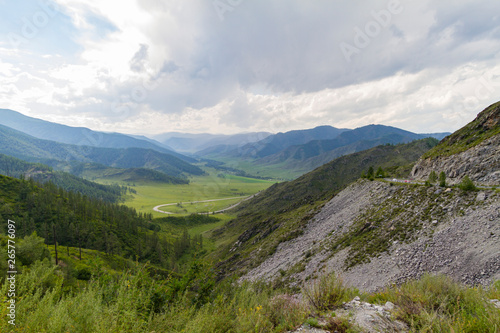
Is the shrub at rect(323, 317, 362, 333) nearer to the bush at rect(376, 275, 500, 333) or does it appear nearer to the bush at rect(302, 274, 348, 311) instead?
the bush at rect(302, 274, 348, 311)

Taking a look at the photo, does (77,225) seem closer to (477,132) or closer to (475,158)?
(475,158)

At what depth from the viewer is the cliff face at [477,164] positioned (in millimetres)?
28850

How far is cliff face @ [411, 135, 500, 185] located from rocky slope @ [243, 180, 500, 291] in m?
6.91

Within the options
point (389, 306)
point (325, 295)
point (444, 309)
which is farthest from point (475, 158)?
point (325, 295)

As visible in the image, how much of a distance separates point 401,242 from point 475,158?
2388cm

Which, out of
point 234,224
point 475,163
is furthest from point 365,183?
point 234,224

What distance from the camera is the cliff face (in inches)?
1136

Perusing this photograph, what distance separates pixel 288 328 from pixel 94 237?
10154cm

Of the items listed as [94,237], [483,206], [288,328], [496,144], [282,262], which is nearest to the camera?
[288,328]

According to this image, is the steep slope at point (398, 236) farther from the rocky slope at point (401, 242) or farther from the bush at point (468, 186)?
the bush at point (468, 186)

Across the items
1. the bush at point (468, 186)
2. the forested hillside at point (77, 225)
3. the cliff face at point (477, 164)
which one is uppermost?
the cliff face at point (477, 164)

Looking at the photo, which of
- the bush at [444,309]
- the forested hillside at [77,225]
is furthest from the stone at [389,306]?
the forested hillside at [77,225]

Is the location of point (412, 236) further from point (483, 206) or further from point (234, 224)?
point (234, 224)

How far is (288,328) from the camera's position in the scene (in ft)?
23.7
